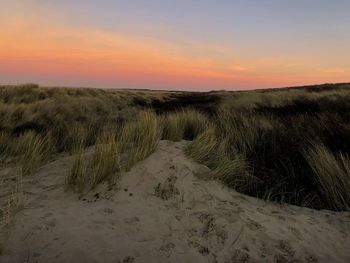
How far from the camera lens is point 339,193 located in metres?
4.23

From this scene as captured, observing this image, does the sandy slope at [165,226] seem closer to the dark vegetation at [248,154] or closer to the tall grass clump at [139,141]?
the tall grass clump at [139,141]

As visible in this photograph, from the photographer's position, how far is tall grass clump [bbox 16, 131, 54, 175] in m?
4.62

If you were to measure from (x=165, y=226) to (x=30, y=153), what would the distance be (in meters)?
2.85

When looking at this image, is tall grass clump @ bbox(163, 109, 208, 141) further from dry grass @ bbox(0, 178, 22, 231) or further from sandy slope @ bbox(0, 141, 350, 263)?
dry grass @ bbox(0, 178, 22, 231)

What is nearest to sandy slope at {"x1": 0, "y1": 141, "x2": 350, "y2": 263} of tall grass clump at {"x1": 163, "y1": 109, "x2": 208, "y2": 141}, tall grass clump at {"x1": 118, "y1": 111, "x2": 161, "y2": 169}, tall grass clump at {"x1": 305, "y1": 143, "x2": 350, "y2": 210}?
tall grass clump at {"x1": 118, "y1": 111, "x2": 161, "y2": 169}

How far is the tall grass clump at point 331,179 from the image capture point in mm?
4199

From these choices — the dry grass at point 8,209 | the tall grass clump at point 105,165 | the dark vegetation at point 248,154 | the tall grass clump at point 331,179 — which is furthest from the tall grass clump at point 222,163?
the dry grass at point 8,209

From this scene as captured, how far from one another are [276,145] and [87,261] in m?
4.45

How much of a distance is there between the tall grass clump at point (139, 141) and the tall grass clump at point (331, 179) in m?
2.38

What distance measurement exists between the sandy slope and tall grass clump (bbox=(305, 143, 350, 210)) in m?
0.35

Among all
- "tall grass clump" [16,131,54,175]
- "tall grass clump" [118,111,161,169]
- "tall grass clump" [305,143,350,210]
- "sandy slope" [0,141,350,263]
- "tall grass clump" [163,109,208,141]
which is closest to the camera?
"sandy slope" [0,141,350,263]

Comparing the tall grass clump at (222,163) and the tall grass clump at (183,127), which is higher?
the tall grass clump at (183,127)

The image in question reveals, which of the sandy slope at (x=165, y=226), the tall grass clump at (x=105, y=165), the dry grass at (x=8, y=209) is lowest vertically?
the sandy slope at (x=165, y=226)

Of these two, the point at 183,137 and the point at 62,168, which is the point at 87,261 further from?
the point at 183,137
